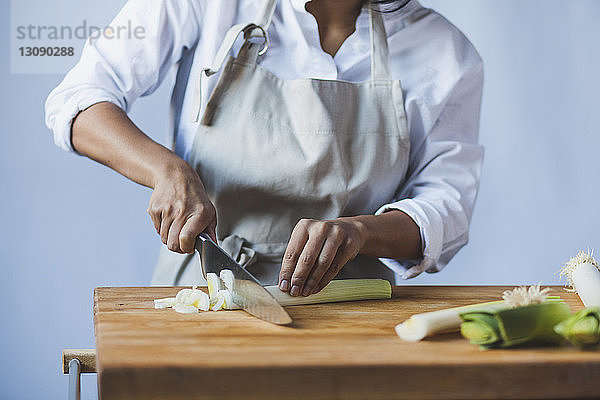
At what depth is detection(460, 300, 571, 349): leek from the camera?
813mm

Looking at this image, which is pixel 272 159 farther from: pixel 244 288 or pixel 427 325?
pixel 427 325

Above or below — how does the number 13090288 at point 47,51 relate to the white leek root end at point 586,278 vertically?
above

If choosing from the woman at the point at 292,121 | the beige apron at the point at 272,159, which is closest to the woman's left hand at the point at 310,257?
the woman at the point at 292,121

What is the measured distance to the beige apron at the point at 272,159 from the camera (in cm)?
129

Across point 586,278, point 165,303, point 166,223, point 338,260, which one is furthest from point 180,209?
point 586,278

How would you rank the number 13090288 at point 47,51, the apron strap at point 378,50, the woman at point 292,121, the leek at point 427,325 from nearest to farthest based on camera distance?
the leek at point 427,325 → the woman at point 292,121 → the apron strap at point 378,50 → the number 13090288 at point 47,51

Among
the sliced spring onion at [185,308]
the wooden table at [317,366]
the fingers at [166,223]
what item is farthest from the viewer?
the fingers at [166,223]

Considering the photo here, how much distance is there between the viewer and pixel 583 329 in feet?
2.69

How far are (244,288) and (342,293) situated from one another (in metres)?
0.17

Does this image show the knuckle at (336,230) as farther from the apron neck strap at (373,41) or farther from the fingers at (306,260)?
the apron neck strap at (373,41)

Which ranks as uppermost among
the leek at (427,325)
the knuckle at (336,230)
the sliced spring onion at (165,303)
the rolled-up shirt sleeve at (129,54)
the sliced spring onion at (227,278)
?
the rolled-up shirt sleeve at (129,54)

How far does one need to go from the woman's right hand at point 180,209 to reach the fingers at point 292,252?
135 mm

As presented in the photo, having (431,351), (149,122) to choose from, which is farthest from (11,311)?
(431,351)

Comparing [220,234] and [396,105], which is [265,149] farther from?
[396,105]
